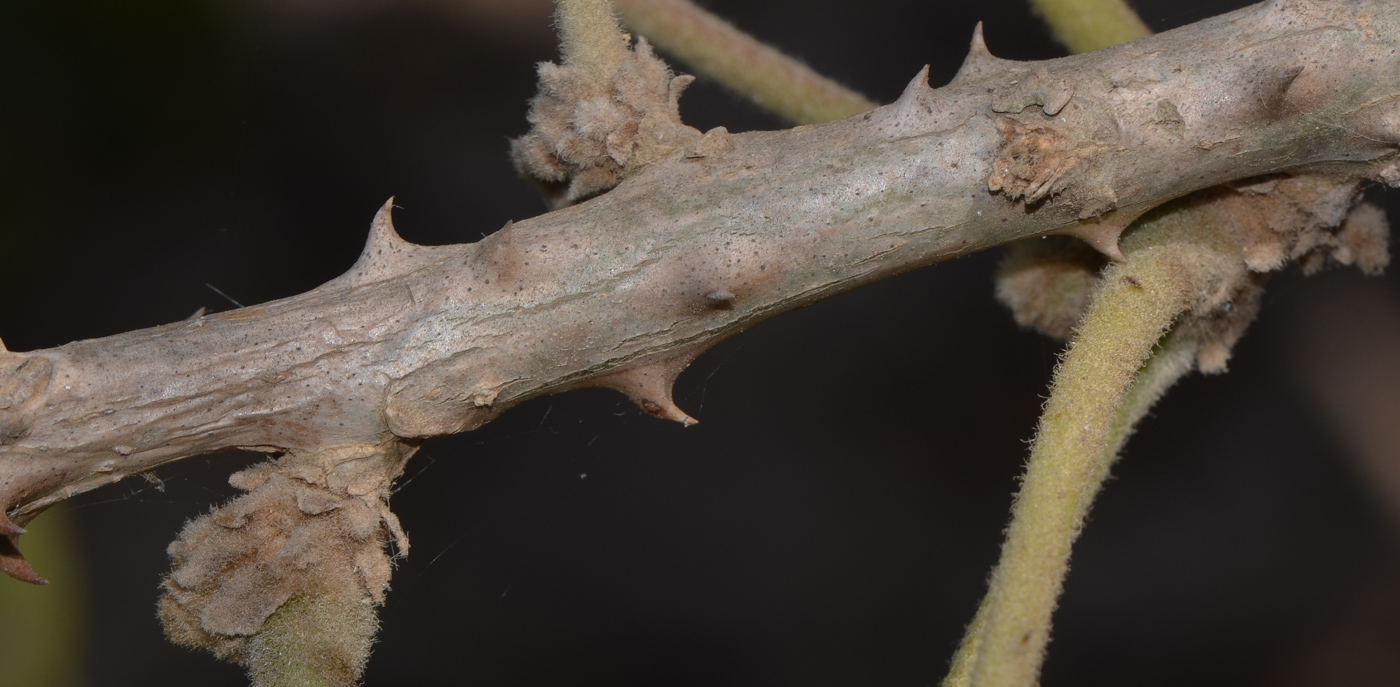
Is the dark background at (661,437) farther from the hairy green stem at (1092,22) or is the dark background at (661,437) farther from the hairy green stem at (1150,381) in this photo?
the hairy green stem at (1150,381)

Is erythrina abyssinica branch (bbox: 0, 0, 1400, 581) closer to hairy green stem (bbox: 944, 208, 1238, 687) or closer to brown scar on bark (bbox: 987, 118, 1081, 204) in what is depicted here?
brown scar on bark (bbox: 987, 118, 1081, 204)

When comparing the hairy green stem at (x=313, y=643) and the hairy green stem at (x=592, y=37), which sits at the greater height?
the hairy green stem at (x=592, y=37)

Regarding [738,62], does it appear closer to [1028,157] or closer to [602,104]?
[602,104]

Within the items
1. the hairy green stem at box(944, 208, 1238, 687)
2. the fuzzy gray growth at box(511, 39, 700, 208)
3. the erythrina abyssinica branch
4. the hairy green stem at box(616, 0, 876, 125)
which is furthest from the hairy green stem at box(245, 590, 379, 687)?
the hairy green stem at box(616, 0, 876, 125)

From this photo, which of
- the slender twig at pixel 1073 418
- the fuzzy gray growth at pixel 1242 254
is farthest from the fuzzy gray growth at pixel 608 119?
the fuzzy gray growth at pixel 1242 254

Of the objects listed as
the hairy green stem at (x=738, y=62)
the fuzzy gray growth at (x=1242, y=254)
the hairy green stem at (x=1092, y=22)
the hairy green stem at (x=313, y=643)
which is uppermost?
the hairy green stem at (x=1092, y=22)

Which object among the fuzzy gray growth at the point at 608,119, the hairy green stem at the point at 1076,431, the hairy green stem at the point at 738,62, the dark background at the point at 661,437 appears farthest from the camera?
the dark background at the point at 661,437
